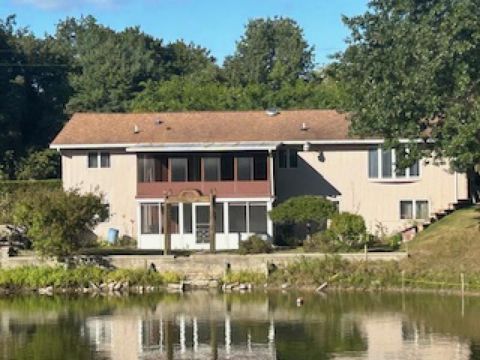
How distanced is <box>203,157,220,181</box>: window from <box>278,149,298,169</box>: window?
179 inches

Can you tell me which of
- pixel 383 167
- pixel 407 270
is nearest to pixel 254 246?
pixel 407 270

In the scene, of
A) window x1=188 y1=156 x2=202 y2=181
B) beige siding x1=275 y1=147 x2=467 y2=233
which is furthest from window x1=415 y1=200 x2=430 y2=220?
window x1=188 y1=156 x2=202 y2=181

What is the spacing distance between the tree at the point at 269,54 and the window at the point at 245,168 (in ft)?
150

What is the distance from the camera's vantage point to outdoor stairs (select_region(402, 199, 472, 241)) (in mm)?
50006

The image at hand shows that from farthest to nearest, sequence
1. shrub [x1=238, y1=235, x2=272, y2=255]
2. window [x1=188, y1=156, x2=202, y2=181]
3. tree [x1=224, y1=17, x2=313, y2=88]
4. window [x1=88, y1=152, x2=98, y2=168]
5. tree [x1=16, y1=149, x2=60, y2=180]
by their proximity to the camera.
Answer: tree [x1=224, y1=17, x2=313, y2=88]
tree [x1=16, y1=149, x2=60, y2=180]
window [x1=88, y1=152, x2=98, y2=168]
window [x1=188, y1=156, x2=202, y2=181]
shrub [x1=238, y1=235, x2=272, y2=255]

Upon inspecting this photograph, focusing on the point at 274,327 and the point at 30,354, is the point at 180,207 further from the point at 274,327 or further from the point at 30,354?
the point at 30,354

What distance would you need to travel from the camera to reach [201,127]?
56156 mm

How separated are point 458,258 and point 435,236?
2.74 metres

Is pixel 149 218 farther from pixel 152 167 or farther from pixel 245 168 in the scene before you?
pixel 245 168

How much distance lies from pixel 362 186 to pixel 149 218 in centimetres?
1056

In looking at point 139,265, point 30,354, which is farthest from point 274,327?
point 139,265

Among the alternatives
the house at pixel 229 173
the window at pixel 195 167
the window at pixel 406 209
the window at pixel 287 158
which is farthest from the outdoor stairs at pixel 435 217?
the window at pixel 195 167

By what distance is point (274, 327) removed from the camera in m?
35.6

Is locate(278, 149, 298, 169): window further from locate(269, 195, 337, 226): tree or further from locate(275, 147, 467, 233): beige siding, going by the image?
locate(269, 195, 337, 226): tree
